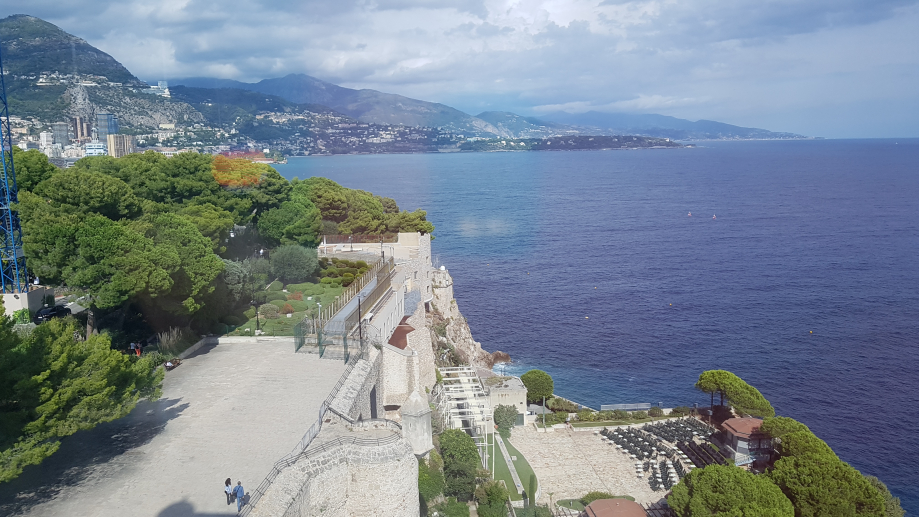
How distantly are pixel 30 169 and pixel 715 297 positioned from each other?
47.9 metres

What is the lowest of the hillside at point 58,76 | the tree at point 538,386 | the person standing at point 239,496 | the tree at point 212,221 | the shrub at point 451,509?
the tree at point 538,386

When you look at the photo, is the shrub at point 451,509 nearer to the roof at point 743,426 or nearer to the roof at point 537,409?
the roof at point 537,409

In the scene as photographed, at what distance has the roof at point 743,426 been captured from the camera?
25.5 m

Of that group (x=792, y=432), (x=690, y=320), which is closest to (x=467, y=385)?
(x=792, y=432)

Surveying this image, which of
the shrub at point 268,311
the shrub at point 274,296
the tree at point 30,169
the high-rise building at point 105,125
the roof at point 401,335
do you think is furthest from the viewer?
the high-rise building at point 105,125

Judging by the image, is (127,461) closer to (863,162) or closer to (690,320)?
(690,320)

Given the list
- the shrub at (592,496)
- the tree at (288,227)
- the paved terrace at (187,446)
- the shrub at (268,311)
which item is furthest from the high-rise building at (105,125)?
the shrub at (592,496)

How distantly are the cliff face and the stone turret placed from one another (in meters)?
19.7

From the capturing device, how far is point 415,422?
14.0 metres

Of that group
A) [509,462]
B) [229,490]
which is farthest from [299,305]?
[229,490]

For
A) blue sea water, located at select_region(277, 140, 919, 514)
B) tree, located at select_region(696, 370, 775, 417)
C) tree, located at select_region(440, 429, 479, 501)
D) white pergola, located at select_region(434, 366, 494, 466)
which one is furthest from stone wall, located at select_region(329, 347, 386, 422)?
blue sea water, located at select_region(277, 140, 919, 514)

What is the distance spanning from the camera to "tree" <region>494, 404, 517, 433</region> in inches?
1128

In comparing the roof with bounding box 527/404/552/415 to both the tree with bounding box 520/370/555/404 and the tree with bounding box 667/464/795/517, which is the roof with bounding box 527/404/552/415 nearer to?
the tree with bounding box 520/370/555/404

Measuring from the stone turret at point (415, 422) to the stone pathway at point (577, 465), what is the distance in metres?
10.3
